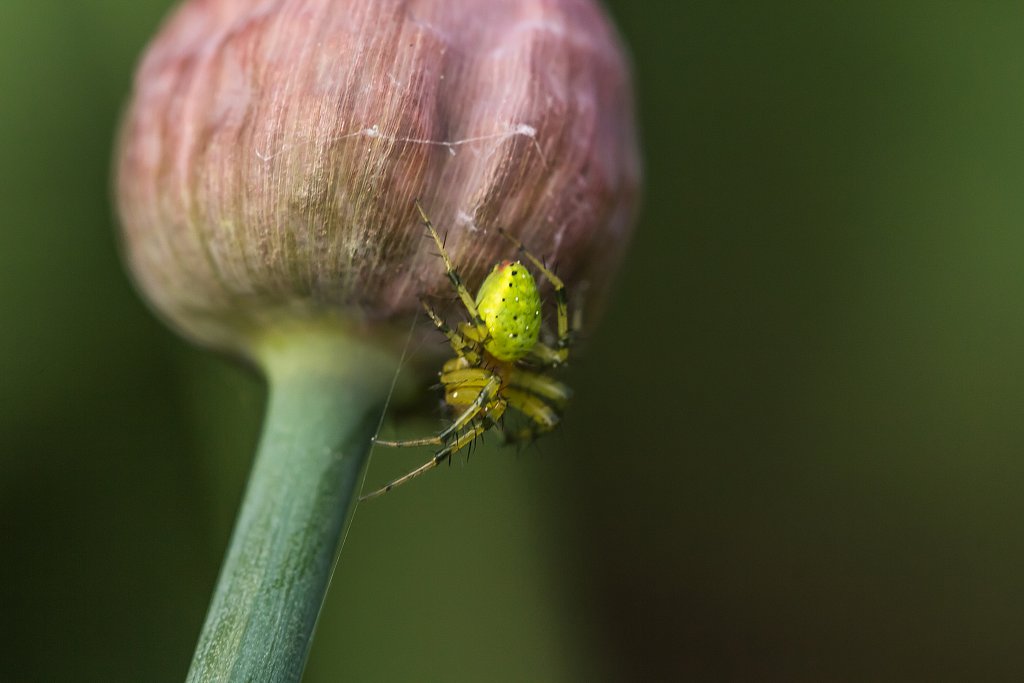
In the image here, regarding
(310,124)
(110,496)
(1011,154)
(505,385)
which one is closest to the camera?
(310,124)

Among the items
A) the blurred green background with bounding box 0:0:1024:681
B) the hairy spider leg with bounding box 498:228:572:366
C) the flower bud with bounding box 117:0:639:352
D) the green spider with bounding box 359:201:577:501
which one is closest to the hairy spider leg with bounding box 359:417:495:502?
the green spider with bounding box 359:201:577:501

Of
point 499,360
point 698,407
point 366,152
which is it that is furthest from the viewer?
point 698,407

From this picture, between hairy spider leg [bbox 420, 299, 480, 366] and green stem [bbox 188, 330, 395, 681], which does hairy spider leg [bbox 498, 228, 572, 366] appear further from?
green stem [bbox 188, 330, 395, 681]

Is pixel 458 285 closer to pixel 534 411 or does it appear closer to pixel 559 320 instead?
pixel 559 320

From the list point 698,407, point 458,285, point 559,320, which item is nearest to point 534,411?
point 559,320

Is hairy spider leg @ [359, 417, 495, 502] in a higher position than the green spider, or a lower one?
lower

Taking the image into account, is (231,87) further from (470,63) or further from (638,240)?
(638,240)

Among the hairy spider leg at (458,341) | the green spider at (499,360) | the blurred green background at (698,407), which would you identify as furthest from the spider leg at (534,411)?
the blurred green background at (698,407)

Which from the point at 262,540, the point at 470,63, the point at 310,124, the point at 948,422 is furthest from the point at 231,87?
the point at 948,422
